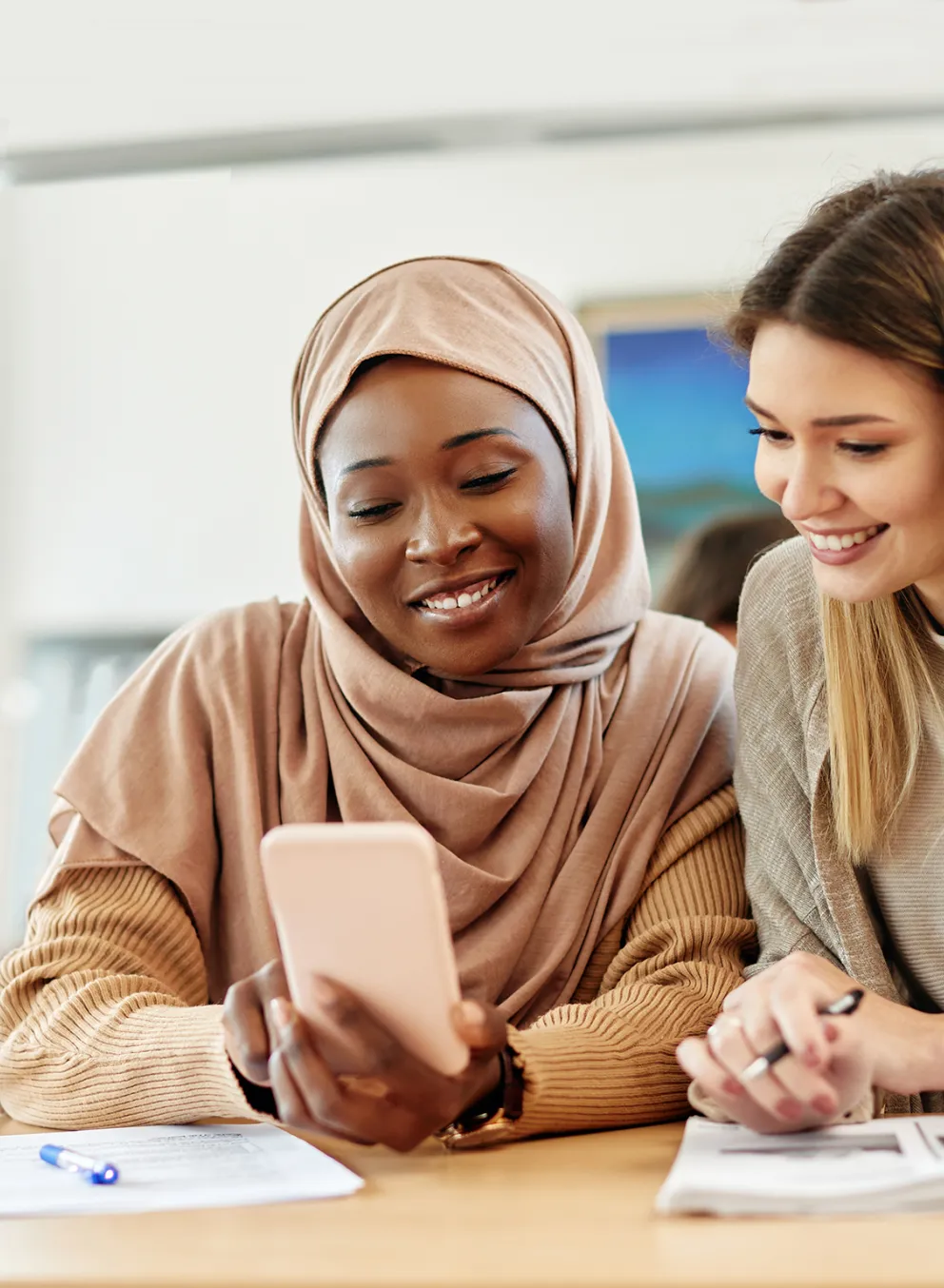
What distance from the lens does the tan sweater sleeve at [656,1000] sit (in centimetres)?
122

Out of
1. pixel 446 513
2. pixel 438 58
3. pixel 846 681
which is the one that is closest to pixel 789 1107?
pixel 846 681

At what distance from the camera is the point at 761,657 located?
4.99 feet

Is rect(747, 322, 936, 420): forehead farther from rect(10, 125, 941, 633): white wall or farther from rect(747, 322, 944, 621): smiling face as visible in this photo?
rect(10, 125, 941, 633): white wall

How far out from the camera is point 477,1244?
88 centimetres

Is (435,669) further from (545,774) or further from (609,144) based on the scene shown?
(609,144)

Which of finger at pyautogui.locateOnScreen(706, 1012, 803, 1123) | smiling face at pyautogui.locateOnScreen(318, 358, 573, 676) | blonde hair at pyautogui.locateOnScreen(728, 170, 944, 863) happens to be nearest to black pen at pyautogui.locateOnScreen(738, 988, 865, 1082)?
finger at pyautogui.locateOnScreen(706, 1012, 803, 1123)

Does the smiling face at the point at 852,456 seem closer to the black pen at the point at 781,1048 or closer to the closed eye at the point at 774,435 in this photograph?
the closed eye at the point at 774,435

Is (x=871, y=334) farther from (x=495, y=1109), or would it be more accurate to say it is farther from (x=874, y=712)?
(x=495, y=1109)

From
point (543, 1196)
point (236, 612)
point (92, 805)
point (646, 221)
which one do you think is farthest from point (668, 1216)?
point (646, 221)

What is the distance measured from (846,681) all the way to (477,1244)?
2.30 ft

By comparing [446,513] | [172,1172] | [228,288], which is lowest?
[172,1172]

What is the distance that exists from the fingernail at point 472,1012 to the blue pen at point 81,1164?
0.28 meters

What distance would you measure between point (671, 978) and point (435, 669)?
410 millimetres

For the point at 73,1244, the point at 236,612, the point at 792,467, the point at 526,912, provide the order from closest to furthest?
1. the point at 73,1244
2. the point at 792,467
3. the point at 526,912
4. the point at 236,612
